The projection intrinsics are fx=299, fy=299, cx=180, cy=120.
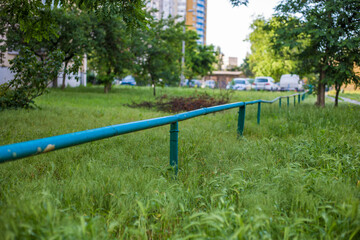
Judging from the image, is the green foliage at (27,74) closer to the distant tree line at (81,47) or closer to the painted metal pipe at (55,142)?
the distant tree line at (81,47)

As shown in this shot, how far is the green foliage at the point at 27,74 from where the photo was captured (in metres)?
7.20

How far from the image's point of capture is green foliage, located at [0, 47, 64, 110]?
7.20 metres

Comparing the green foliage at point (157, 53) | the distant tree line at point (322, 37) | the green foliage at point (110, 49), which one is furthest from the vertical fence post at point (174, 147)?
the green foliage at point (157, 53)

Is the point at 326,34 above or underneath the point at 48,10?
above

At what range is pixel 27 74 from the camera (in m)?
7.42

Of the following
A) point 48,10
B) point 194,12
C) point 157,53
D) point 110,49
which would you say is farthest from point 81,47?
point 194,12

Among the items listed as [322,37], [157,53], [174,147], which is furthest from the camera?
[157,53]

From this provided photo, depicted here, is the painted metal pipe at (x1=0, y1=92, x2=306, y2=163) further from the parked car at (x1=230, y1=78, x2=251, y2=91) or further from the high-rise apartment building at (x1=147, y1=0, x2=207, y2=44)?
the high-rise apartment building at (x1=147, y1=0, x2=207, y2=44)

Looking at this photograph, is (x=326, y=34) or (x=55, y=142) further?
(x=326, y=34)

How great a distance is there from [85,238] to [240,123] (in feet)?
14.2

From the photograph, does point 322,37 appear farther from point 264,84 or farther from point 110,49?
point 264,84

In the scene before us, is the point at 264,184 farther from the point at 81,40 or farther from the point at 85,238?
the point at 81,40

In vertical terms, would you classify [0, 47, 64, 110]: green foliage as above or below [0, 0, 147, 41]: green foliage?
below

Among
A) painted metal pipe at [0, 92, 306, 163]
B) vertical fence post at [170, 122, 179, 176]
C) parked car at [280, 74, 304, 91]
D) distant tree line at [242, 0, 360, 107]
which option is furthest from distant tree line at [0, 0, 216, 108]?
parked car at [280, 74, 304, 91]
